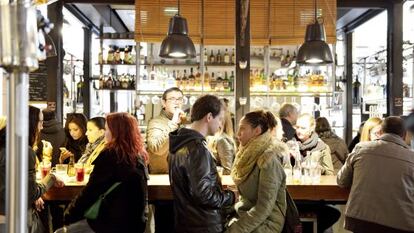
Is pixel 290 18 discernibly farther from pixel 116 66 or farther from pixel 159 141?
pixel 159 141

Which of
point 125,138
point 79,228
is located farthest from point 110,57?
point 79,228

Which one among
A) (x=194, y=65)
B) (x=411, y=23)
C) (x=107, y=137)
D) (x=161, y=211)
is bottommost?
(x=161, y=211)

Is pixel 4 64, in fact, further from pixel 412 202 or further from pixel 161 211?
pixel 161 211

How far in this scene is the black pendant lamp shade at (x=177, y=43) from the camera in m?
4.92

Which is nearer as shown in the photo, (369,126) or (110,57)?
(369,126)

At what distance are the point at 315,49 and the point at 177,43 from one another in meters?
1.40

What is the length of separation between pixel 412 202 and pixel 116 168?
6.34ft

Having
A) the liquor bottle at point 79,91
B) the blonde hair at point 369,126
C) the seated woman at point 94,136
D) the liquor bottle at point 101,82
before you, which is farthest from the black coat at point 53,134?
the liquor bottle at point 79,91

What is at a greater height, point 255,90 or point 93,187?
point 255,90

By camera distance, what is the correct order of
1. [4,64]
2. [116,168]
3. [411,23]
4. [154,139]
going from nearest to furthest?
[4,64] < [116,168] < [154,139] < [411,23]

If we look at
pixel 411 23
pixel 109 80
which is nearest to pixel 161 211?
pixel 109 80

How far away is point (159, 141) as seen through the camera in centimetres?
459

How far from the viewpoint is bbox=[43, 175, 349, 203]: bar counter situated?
147 inches

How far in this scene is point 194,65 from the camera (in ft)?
25.7
